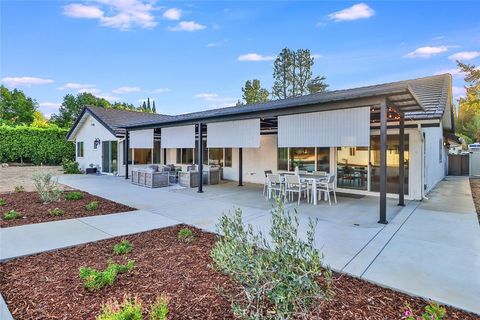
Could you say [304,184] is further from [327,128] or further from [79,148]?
[79,148]

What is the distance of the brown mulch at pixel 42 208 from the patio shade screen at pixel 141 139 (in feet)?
17.7

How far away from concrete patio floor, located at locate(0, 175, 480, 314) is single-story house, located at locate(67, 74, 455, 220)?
1.01 metres

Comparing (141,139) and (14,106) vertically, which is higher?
(14,106)

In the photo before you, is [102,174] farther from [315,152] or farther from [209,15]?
[315,152]

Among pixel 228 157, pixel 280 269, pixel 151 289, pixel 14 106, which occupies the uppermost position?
Result: pixel 14 106

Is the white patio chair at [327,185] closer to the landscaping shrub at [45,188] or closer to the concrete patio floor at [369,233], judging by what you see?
the concrete patio floor at [369,233]

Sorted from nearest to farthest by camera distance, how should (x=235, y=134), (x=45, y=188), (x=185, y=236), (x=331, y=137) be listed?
1. (x=185, y=236)
2. (x=331, y=137)
3. (x=45, y=188)
4. (x=235, y=134)

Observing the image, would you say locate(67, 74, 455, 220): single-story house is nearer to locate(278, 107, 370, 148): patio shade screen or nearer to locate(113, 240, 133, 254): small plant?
locate(278, 107, 370, 148): patio shade screen

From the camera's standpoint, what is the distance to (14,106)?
3322cm

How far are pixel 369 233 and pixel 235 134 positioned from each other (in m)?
5.70

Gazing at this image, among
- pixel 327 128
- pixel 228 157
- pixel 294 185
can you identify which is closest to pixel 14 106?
pixel 228 157

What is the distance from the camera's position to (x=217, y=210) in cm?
739

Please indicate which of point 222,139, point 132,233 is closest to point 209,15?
point 222,139

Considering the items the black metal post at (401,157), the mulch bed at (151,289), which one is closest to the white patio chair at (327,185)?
the black metal post at (401,157)
